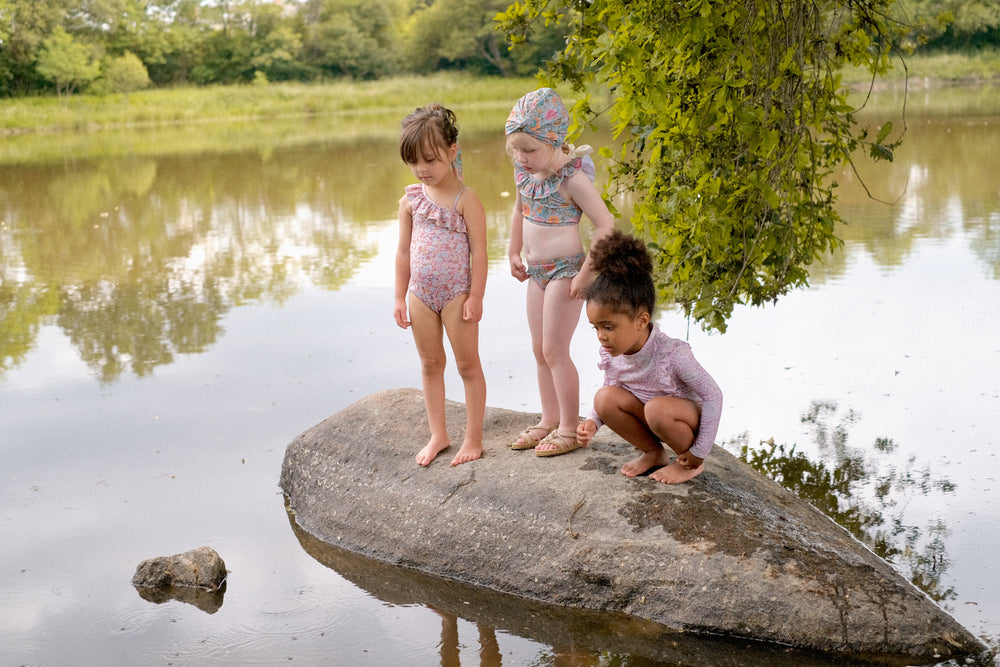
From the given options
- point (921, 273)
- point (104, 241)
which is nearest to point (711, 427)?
point (921, 273)

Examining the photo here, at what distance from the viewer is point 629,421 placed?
164 inches

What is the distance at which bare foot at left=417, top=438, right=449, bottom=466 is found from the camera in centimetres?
482

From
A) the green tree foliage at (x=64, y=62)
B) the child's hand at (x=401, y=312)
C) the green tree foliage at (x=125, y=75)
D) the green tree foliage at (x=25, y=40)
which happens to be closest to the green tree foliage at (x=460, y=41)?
the green tree foliage at (x=125, y=75)

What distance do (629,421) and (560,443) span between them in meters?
0.55

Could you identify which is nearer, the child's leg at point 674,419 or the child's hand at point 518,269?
the child's leg at point 674,419

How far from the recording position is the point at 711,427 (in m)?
4.09

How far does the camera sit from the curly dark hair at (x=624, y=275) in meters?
3.96

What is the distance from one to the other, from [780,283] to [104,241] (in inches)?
397

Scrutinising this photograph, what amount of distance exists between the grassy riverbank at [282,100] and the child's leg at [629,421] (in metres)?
34.4

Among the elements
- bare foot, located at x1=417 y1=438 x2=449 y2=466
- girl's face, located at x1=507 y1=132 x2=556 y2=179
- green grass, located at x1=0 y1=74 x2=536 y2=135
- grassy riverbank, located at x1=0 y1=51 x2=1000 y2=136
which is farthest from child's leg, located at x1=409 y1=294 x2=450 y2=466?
green grass, located at x1=0 y1=74 x2=536 y2=135

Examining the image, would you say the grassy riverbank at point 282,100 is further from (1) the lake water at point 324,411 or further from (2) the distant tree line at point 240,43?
(1) the lake water at point 324,411

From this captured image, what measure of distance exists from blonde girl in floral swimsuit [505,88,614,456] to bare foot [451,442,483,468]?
0.56ft

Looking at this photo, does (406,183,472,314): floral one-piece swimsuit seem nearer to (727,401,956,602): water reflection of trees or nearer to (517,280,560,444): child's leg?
(517,280,560,444): child's leg

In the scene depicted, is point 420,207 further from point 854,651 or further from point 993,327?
point 993,327
